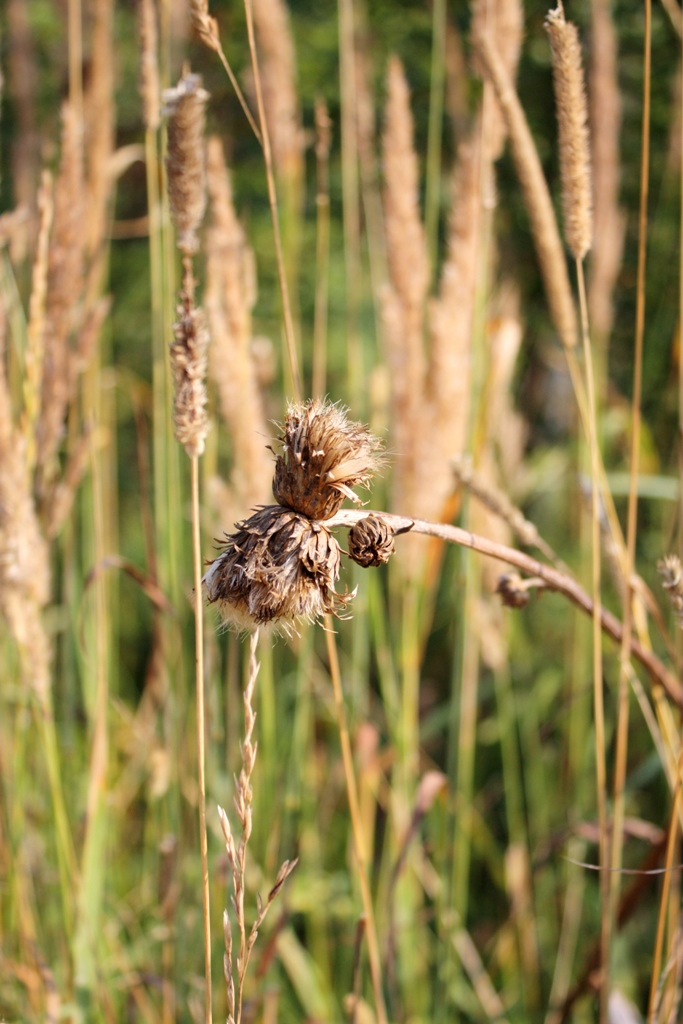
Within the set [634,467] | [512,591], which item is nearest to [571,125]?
[634,467]

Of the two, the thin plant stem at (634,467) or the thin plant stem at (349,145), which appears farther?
the thin plant stem at (349,145)

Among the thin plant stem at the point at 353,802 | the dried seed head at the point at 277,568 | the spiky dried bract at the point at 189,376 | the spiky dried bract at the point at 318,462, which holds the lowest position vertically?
the thin plant stem at the point at 353,802

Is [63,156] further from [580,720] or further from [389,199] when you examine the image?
[580,720]

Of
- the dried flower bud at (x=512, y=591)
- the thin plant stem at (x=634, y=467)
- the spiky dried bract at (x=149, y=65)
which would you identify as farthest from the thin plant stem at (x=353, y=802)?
the spiky dried bract at (x=149, y=65)

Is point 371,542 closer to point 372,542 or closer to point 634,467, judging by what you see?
point 372,542

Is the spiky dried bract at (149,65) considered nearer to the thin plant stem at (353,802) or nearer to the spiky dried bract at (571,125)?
the spiky dried bract at (571,125)

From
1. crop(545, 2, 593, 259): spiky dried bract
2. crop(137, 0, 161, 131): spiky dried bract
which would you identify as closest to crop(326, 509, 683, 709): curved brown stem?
crop(545, 2, 593, 259): spiky dried bract
